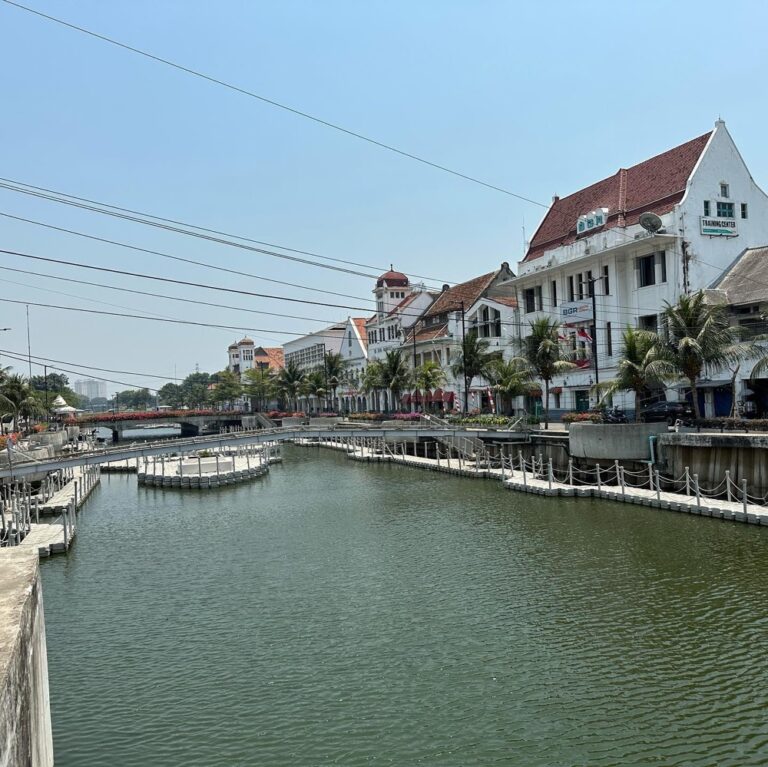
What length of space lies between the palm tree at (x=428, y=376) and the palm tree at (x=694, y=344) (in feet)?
120

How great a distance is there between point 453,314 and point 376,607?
63.3 metres

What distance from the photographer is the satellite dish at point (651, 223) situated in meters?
53.2

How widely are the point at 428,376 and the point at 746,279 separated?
33896 mm

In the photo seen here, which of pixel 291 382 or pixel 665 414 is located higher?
pixel 291 382

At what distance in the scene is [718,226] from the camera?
54.7 metres

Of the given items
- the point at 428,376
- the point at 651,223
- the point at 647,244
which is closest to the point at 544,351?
the point at 647,244

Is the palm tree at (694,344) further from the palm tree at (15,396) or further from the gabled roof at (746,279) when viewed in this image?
the palm tree at (15,396)

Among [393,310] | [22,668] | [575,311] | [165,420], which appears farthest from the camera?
[165,420]

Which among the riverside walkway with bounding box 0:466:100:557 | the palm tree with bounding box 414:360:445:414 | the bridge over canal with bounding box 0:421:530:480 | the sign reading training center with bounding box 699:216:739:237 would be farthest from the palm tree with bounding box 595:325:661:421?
the palm tree with bounding box 414:360:445:414

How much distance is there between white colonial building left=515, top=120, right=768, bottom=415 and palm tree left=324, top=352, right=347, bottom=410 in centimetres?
5629

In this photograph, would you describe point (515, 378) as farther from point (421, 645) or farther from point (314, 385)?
point (314, 385)

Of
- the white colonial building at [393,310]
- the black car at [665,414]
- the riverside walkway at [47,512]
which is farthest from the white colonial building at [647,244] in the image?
the riverside walkway at [47,512]

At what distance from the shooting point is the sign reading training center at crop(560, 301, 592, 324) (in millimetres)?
60531

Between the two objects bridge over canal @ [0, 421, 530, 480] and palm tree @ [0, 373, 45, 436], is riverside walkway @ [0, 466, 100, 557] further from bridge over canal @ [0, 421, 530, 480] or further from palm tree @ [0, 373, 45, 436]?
palm tree @ [0, 373, 45, 436]
